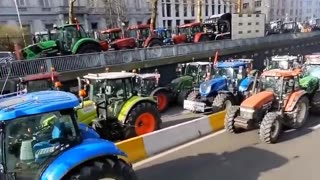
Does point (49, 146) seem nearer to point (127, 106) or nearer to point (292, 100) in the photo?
point (127, 106)

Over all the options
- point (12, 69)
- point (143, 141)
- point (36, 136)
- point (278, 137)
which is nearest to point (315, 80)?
point (278, 137)

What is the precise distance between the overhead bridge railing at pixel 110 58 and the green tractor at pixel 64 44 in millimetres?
1601

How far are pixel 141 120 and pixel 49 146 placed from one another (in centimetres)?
462

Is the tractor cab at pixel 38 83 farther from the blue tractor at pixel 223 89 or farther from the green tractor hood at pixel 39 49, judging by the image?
the blue tractor at pixel 223 89

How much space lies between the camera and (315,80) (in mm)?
11164

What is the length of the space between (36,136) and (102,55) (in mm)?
9995

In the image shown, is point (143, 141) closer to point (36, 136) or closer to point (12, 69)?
point (36, 136)

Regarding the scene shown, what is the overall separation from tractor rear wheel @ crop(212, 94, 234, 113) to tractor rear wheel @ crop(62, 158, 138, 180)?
666cm

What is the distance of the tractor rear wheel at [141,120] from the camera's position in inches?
350

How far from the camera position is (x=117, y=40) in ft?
62.8

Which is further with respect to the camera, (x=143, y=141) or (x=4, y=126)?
(x=143, y=141)

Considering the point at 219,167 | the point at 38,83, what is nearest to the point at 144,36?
the point at 38,83

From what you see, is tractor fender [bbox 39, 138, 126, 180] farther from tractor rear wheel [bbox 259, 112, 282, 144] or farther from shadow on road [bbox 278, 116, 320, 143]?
shadow on road [bbox 278, 116, 320, 143]

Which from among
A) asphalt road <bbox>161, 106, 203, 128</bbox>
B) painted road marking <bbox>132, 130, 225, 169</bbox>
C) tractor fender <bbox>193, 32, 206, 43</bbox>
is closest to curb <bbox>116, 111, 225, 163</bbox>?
painted road marking <bbox>132, 130, 225, 169</bbox>
